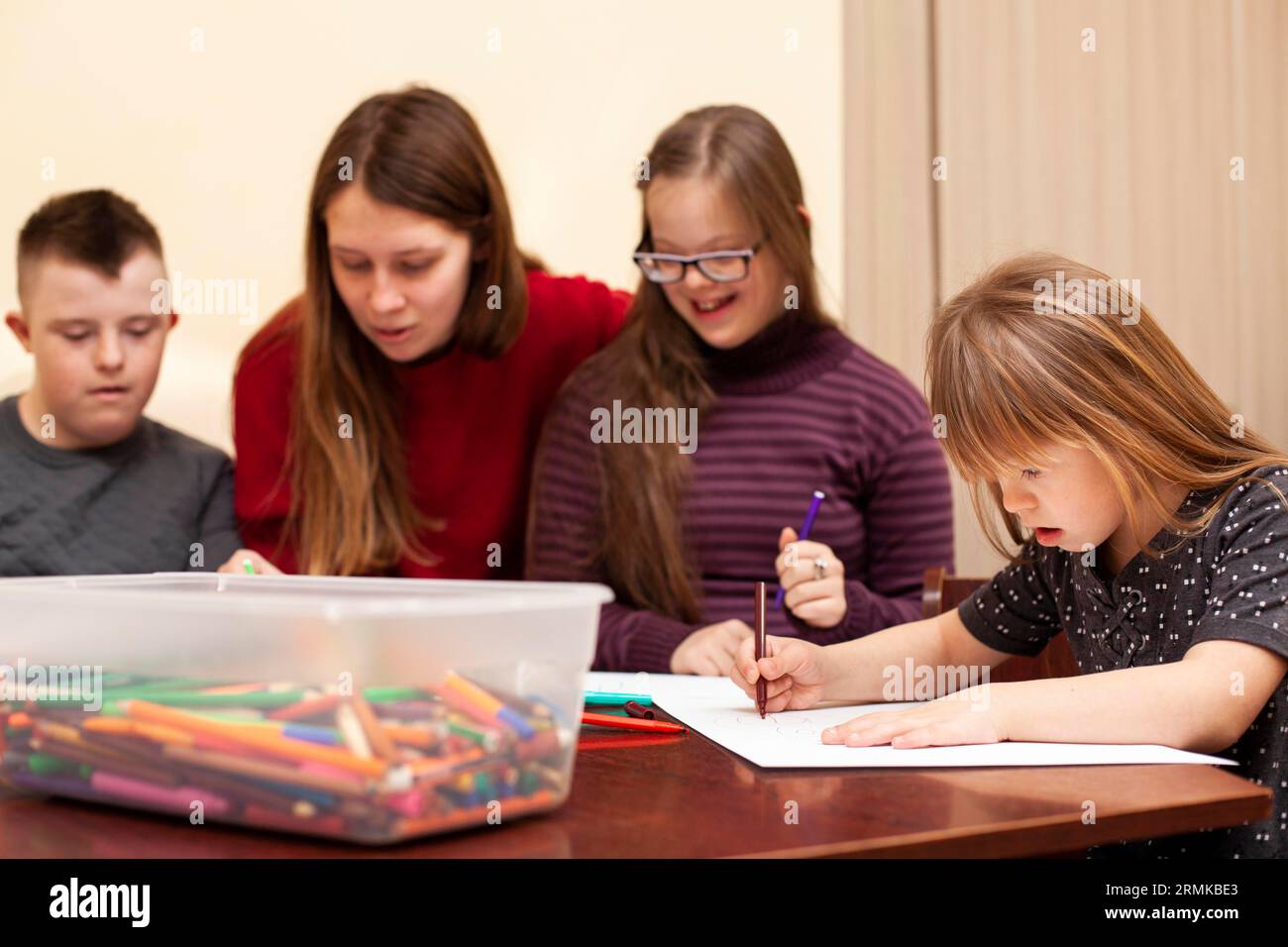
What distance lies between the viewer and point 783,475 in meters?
1.77

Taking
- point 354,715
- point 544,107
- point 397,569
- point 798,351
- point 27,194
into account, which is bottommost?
point 397,569

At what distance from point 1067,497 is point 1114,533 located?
127mm

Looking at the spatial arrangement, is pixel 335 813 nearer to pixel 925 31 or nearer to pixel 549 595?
pixel 549 595

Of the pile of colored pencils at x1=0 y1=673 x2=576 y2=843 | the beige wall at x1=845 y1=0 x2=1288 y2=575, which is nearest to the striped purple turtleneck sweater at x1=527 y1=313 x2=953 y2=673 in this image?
the beige wall at x1=845 y1=0 x2=1288 y2=575

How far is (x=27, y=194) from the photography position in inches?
93.0

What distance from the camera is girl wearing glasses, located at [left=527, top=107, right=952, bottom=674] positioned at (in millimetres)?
1722

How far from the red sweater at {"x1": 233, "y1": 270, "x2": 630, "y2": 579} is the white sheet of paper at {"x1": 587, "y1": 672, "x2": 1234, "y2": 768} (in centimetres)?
87

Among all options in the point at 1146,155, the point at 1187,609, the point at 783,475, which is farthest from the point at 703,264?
the point at 1146,155

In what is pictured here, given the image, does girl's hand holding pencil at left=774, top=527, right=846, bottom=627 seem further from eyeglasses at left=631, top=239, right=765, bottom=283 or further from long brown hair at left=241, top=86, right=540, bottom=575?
long brown hair at left=241, top=86, right=540, bottom=575

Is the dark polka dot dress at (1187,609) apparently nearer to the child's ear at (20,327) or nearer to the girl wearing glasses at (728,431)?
the girl wearing glasses at (728,431)

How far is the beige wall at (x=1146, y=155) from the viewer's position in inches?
103

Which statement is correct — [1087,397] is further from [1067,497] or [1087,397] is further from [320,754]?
[320,754]
